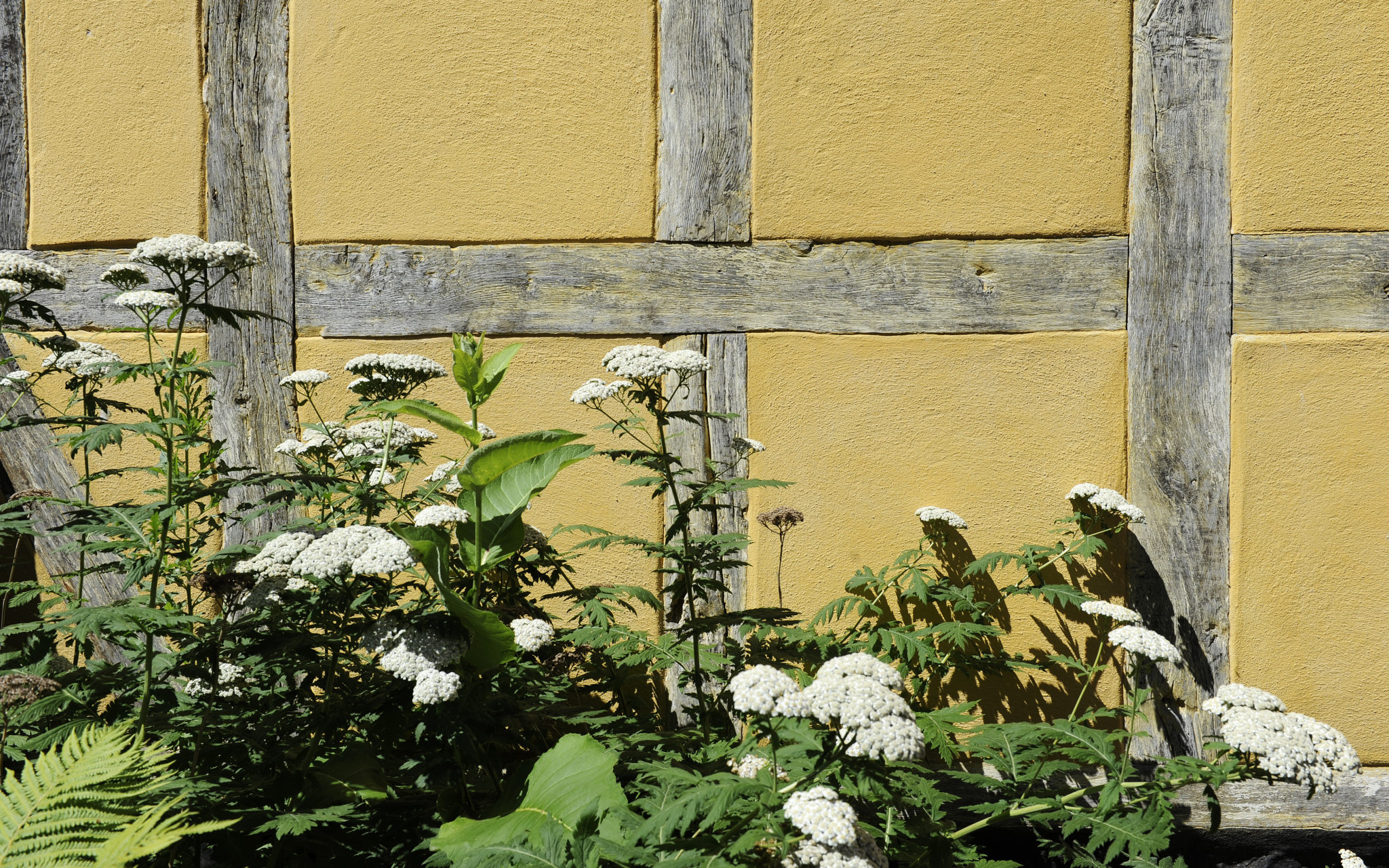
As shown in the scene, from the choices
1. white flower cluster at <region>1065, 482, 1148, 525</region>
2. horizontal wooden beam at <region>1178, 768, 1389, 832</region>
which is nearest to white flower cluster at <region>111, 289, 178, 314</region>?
white flower cluster at <region>1065, 482, 1148, 525</region>

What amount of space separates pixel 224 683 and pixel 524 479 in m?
1.06

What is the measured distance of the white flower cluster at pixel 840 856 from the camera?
1.65 meters

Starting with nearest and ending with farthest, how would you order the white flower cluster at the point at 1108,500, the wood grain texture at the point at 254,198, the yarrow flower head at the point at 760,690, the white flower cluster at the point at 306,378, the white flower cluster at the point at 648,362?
the yarrow flower head at the point at 760,690
the white flower cluster at the point at 648,362
the white flower cluster at the point at 306,378
the white flower cluster at the point at 1108,500
the wood grain texture at the point at 254,198

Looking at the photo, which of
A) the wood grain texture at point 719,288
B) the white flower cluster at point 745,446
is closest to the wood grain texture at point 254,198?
the wood grain texture at point 719,288

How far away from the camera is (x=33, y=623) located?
2.31m

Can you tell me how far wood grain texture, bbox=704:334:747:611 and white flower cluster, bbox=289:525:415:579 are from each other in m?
1.60

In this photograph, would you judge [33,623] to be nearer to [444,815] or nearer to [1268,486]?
[444,815]

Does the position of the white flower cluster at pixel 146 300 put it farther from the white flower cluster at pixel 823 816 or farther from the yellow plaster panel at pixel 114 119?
the white flower cluster at pixel 823 816

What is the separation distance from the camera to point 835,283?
3.43m

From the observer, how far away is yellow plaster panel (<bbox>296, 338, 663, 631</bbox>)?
350 cm

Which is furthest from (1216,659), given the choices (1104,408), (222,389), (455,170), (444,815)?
(222,389)

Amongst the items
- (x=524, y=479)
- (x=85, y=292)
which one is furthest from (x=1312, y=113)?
(x=85, y=292)

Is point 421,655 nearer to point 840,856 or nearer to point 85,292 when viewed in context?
point 840,856

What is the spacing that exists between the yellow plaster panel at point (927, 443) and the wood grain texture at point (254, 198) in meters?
2.10
